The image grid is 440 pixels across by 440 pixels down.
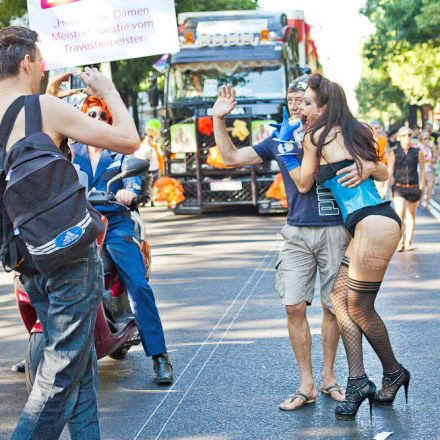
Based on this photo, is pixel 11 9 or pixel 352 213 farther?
pixel 11 9

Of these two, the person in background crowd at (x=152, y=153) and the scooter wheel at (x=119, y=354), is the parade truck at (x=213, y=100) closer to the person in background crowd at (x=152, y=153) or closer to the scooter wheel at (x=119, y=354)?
the person in background crowd at (x=152, y=153)

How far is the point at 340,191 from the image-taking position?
19.0 feet

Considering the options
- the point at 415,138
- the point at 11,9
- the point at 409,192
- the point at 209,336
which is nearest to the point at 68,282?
the point at 209,336

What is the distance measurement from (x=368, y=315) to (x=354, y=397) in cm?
46

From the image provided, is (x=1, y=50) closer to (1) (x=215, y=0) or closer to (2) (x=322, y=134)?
(2) (x=322, y=134)

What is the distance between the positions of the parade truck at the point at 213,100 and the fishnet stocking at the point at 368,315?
13158 mm

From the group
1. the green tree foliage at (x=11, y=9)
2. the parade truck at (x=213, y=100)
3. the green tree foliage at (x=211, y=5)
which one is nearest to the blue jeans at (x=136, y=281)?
the parade truck at (x=213, y=100)

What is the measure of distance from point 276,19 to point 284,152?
1503 centimetres

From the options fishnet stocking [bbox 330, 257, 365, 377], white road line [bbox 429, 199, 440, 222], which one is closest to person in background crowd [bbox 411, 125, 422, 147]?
white road line [bbox 429, 199, 440, 222]

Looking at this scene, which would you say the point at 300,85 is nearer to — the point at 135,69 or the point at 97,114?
the point at 97,114

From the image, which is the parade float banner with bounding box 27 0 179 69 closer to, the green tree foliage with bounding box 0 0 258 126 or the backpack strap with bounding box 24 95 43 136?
the backpack strap with bounding box 24 95 43 136

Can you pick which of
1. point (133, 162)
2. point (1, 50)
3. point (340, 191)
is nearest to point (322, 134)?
point (340, 191)

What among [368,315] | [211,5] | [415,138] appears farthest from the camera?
[211,5]

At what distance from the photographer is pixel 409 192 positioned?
14648 mm
